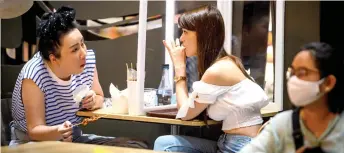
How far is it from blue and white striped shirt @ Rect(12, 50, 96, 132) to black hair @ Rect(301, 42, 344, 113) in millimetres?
647

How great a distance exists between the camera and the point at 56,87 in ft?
4.03

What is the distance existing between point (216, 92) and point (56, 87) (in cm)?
45

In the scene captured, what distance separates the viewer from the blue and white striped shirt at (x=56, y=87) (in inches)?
48.3

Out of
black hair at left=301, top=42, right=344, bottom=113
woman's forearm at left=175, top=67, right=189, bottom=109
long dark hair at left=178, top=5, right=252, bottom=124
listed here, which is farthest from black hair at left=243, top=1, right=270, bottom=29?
black hair at left=301, top=42, right=344, bottom=113

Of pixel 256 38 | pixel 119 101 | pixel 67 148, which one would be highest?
pixel 256 38

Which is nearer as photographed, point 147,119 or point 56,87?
point 56,87

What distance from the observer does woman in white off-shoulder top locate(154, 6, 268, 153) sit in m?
1.24

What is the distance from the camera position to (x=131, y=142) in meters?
1.19

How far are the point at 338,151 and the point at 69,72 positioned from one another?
720mm

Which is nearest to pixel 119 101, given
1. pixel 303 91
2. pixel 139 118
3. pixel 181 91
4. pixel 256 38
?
pixel 139 118

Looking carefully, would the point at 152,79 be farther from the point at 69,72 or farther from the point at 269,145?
the point at 269,145

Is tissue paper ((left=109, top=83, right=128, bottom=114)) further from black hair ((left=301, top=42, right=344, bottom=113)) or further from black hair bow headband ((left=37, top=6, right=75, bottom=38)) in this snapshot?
black hair ((left=301, top=42, right=344, bottom=113))

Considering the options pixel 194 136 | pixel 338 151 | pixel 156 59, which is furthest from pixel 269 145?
pixel 156 59

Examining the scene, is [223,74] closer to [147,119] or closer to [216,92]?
[216,92]
